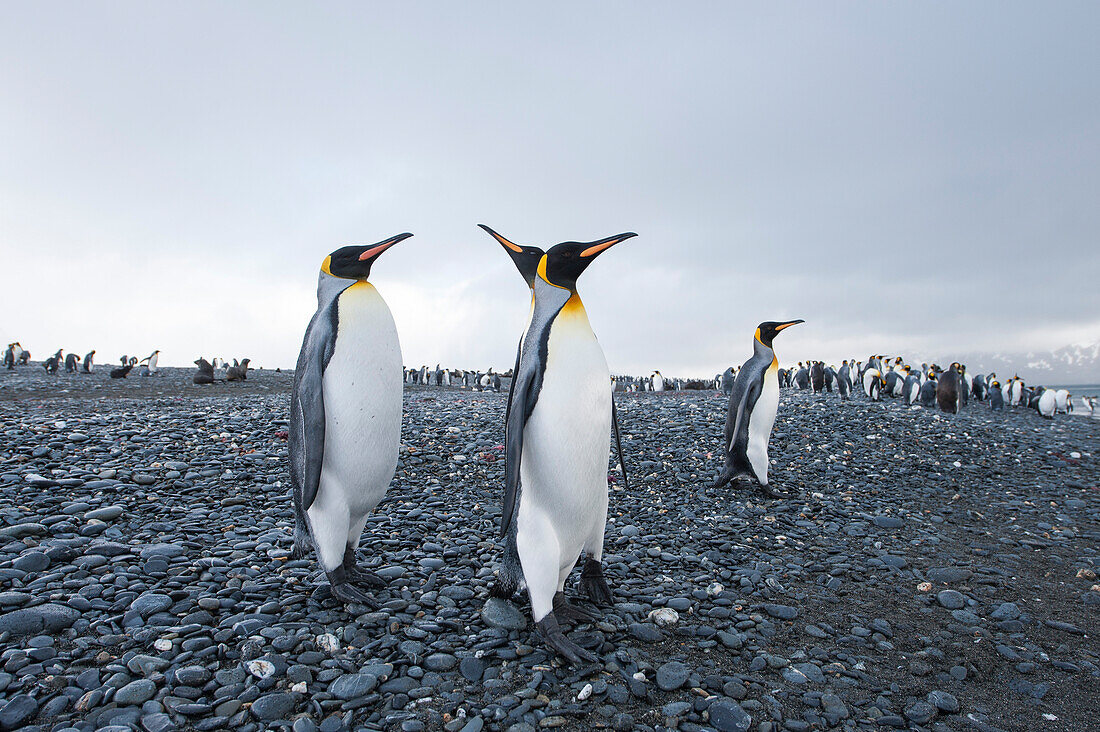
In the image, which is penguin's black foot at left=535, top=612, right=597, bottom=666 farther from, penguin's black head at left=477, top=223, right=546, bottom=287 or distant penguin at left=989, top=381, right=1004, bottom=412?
distant penguin at left=989, top=381, right=1004, bottom=412

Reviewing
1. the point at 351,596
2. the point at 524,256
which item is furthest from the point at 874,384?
the point at 351,596

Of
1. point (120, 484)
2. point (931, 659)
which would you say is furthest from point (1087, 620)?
point (120, 484)

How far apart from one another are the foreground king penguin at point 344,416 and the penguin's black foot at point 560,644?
102cm

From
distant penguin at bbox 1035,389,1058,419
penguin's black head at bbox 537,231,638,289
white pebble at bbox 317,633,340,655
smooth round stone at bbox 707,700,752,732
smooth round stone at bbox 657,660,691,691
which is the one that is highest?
penguin's black head at bbox 537,231,638,289

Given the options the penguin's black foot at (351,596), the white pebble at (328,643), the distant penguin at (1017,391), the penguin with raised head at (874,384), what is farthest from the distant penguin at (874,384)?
the white pebble at (328,643)

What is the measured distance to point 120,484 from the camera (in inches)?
197

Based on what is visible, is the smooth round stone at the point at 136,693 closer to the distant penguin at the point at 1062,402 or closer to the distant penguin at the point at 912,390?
the distant penguin at the point at 912,390

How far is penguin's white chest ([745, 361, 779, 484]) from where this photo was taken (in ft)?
20.7

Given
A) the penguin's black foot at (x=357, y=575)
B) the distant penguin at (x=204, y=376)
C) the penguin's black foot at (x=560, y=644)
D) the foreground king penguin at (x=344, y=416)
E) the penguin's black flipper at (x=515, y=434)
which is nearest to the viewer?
the penguin's black foot at (x=560, y=644)

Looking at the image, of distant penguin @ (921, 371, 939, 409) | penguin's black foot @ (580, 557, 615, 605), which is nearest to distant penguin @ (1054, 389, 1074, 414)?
distant penguin @ (921, 371, 939, 409)

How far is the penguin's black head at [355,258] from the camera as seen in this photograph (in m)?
3.50

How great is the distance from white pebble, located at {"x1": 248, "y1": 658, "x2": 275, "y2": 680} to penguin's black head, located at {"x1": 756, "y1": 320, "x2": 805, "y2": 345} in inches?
234

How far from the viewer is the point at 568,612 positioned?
3.16 metres

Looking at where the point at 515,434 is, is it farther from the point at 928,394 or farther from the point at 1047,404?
the point at 1047,404
